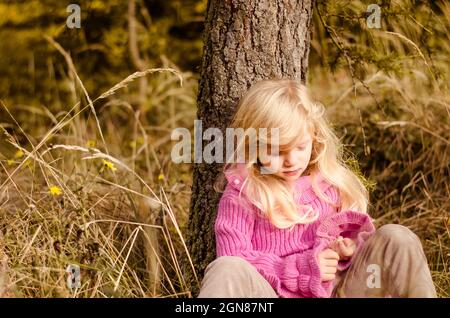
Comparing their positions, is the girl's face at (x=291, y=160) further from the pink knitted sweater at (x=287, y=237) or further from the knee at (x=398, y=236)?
the knee at (x=398, y=236)

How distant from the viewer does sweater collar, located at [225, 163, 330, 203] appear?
2809 millimetres

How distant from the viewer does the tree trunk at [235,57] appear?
2.94 metres

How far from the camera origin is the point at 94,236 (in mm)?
2957

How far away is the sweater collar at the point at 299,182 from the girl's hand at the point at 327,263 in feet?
0.79

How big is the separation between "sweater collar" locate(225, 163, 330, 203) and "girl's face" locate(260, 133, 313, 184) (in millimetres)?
69

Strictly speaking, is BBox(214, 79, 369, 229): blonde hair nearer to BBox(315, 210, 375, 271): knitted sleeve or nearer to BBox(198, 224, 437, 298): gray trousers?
BBox(315, 210, 375, 271): knitted sleeve

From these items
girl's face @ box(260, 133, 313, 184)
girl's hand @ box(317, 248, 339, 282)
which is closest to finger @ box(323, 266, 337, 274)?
girl's hand @ box(317, 248, 339, 282)

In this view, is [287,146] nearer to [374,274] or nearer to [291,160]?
[291,160]

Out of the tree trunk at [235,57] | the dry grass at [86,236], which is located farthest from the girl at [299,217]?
the dry grass at [86,236]

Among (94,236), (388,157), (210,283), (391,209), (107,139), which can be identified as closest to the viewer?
(210,283)

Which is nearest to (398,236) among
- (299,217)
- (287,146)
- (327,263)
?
(327,263)

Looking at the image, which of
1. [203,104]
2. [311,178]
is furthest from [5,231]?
[311,178]

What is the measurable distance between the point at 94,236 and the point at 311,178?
0.85 metres
